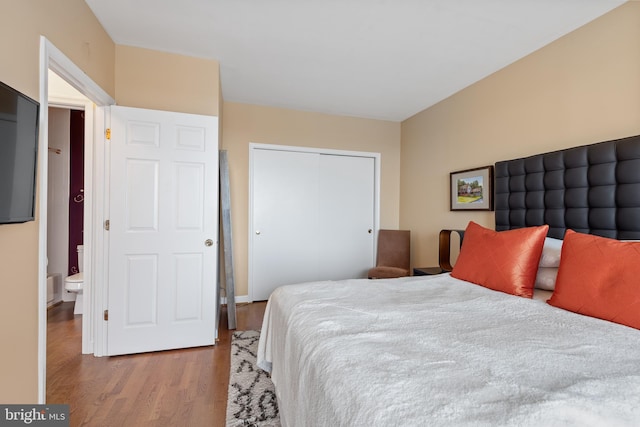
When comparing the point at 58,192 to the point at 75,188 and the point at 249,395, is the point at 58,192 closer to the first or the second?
the point at 75,188

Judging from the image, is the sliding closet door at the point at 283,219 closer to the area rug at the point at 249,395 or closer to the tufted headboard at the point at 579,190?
the area rug at the point at 249,395

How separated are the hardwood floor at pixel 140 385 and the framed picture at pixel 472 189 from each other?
8.75 ft

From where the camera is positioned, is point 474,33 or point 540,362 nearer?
point 540,362

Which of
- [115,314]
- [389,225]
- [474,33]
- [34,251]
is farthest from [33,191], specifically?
[389,225]

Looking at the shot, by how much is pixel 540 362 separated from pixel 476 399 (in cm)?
36

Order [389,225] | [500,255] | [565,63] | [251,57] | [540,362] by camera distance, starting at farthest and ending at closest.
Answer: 1. [389,225]
2. [251,57]
3. [565,63]
4. [500,255]
5. [540,362]

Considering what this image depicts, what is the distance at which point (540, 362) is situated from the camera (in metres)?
0.91

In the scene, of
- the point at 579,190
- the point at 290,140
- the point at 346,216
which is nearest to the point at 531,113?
the point at 579,190

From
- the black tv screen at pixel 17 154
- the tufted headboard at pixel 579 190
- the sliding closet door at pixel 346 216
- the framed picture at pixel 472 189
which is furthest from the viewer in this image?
the sliding closet door at pixel 346 216

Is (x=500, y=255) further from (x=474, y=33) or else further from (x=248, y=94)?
(x=248, y=94)

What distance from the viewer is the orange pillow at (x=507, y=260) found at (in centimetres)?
172

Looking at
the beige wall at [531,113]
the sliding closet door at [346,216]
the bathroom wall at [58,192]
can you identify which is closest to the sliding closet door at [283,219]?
the sliding closet door at [346,216]

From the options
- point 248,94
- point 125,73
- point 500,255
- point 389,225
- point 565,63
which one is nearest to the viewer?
point 500,255

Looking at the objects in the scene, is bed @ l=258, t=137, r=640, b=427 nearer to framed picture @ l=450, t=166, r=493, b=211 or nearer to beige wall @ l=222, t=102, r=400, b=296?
framed picture @ l=450, t=166, r=493, b=211
